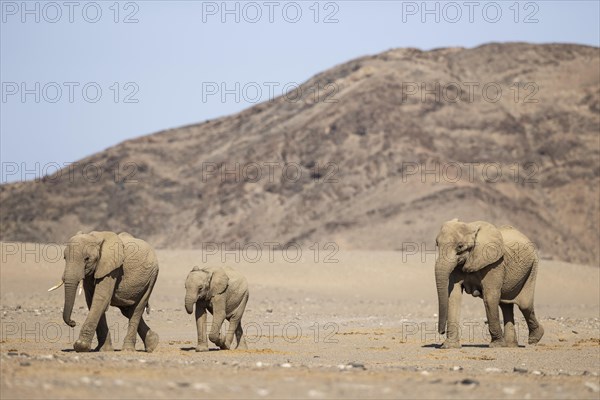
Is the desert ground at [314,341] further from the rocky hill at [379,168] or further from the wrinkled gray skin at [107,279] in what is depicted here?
the rocky hill at [379,168]

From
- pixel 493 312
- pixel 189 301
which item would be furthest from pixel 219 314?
pixel 493 312

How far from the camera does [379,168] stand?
273ft

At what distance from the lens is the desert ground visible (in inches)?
524

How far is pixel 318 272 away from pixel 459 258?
3390cm

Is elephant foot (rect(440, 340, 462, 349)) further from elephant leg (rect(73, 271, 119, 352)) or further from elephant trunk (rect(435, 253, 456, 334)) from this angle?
elephant leg (rect(73, 271, 119, 352))

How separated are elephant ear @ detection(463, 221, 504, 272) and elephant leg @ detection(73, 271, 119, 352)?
758cm

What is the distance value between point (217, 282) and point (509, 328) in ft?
22.3

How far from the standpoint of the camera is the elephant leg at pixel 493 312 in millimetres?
23734

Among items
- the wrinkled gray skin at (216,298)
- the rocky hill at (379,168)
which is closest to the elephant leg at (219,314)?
the wrinkled gray skin at (216,298)

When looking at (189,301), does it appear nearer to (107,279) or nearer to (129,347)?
(129,347)

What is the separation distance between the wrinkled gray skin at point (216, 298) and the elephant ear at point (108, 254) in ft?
6.22

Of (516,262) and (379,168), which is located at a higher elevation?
(379,168)

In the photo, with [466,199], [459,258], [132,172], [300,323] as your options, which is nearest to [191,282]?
[459,258]

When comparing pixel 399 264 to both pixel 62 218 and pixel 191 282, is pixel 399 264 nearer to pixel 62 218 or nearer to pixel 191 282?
pixel 191 282
